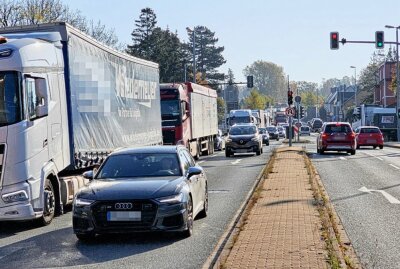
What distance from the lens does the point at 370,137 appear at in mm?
50438

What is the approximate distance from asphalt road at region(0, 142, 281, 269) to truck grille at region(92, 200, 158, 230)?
29 centimetres

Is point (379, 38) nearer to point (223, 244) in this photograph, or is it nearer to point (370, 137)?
point (370, 137)

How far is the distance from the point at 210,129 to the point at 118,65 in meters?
24.3

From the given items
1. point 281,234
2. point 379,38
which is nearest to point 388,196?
point 281,234

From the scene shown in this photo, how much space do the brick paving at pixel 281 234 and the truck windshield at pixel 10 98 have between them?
422 centimetres

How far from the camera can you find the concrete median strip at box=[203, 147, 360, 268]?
28.7ft

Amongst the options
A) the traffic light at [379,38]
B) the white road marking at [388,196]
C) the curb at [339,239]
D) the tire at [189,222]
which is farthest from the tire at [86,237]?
the traffic light at [379,38]

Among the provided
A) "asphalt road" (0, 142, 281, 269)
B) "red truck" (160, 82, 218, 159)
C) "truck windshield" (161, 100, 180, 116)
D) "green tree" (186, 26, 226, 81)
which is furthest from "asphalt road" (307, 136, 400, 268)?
"green tree" (186, 26, 226, 81)

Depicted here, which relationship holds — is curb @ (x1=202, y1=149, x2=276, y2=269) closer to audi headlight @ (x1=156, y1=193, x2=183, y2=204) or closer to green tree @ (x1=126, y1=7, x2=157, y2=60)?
audi headlight @ (x1=156, y1=193, x2=183, y2=204)

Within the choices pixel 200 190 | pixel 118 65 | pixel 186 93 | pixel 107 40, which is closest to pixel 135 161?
pixel 200 190

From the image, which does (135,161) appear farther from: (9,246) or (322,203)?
(322,203)

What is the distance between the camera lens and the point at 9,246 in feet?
36.8

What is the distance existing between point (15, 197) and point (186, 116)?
21567mm

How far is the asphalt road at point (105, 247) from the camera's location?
9.52 m
